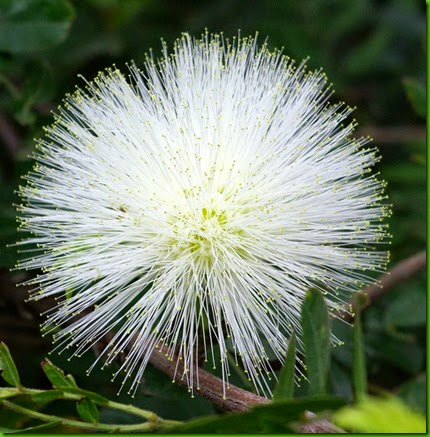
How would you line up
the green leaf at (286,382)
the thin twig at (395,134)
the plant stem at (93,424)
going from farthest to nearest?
the thin twig at (395,134) → the plant stem at (93,424) → the green leaf at (286,382)

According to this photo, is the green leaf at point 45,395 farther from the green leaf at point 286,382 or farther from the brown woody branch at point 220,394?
the green leaf at point 286,382

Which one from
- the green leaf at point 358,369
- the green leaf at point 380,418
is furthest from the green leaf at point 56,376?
the green leaf at point 380,418

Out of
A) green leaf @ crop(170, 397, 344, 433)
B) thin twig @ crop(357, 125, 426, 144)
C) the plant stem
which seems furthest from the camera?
thin twig @ crop(357, 125, 426, 144)

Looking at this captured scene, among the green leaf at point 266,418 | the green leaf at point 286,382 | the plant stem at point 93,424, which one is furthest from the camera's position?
the plant stem at point 93,424

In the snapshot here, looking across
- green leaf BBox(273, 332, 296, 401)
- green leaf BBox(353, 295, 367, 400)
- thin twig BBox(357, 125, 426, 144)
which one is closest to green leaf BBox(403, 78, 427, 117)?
thin twig BBox(357, 125, 426, 144)

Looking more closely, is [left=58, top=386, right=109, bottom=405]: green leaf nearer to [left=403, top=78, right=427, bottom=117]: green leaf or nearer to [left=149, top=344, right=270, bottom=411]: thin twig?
[left=149, top=344, right=270, bottom=411]: thin twig

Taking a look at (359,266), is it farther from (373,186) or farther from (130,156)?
(130,156)

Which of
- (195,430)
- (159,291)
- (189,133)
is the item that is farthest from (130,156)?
(195,430)
